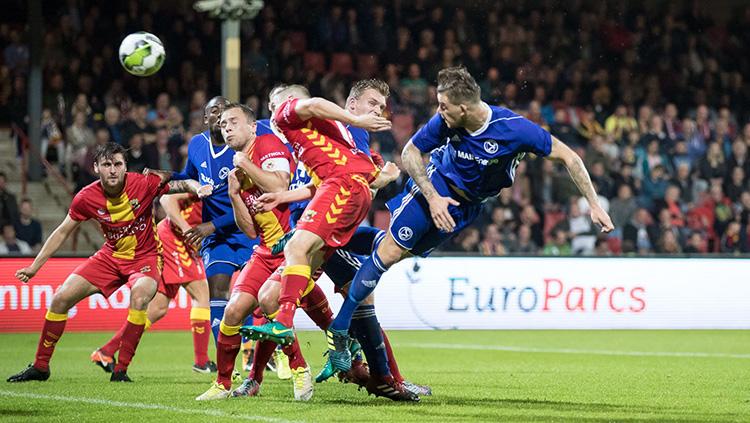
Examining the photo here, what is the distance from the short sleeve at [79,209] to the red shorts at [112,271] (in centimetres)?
35

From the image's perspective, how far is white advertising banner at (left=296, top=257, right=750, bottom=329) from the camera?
15.9 m

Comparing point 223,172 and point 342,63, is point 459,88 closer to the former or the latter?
A: point 223,172

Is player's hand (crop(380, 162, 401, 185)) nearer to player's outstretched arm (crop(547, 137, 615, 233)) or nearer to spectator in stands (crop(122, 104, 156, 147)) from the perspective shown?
player's outstretched arm (crop(547, 137, 615, 233))

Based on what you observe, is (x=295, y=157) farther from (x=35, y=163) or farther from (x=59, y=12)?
(x=59, y=12)

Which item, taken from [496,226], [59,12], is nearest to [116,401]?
[496,226]

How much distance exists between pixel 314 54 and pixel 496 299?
7.59m

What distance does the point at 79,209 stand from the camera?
9672 mm

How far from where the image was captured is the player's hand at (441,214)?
7.86m

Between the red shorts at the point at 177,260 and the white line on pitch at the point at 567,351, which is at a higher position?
the red shorts at the point at 177,260

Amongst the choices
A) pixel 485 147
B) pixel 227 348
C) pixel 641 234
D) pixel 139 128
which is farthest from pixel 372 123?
pixel 641 234

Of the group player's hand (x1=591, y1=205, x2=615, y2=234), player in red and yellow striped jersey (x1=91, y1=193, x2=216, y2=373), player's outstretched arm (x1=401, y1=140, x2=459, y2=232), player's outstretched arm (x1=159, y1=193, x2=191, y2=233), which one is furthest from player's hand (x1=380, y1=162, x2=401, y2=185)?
player's outstretched arm (x1=159, y1=193, x2=191, y2=233)

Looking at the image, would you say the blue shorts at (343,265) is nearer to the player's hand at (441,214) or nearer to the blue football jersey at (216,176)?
the player's hand at (441,214)

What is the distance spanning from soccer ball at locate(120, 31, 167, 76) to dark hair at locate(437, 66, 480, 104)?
15.1 ft

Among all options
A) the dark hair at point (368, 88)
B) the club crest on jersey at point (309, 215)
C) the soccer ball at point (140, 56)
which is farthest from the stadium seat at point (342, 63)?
the club crest on jersey at point (309, 215)
